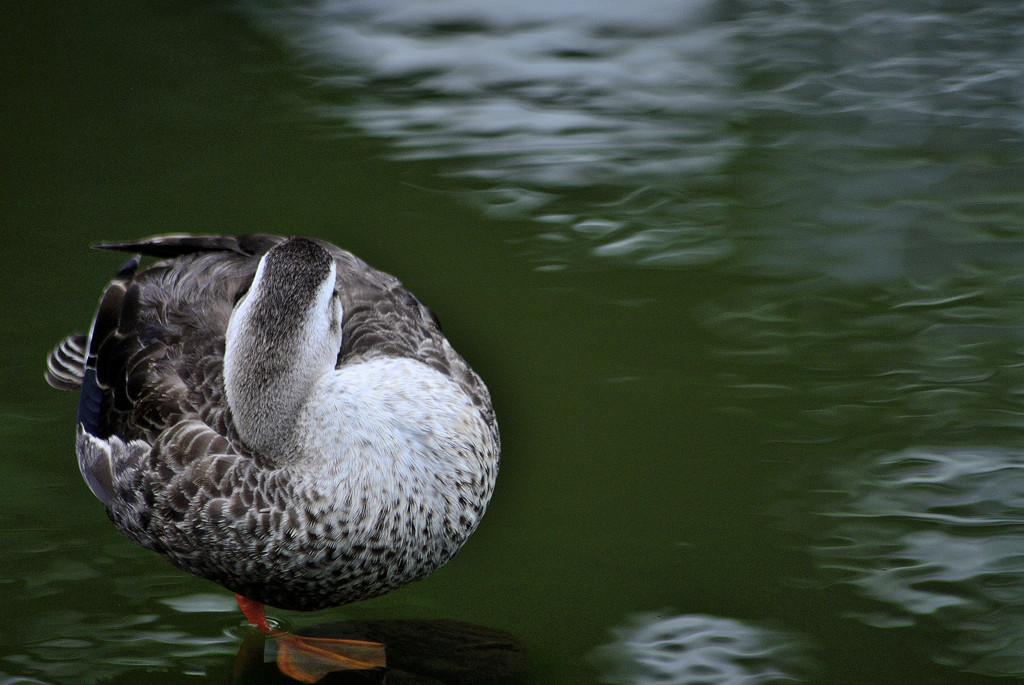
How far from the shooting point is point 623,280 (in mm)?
5219

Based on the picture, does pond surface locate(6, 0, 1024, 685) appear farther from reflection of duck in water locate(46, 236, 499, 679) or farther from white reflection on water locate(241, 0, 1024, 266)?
reflection of duck in water locate(46, 236, 499, 679)

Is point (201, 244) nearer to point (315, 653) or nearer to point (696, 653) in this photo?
point (315, 653)

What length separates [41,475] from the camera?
430cm

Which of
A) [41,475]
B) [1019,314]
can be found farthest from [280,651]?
[1019,314]

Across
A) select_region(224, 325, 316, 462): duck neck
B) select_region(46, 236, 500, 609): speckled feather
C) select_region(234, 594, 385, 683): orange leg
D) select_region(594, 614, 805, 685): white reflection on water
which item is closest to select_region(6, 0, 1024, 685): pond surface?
select_region(594, 614, 805, 685): white reflection on water

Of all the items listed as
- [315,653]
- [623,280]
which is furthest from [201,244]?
[623,280]

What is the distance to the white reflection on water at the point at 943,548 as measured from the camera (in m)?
3.55

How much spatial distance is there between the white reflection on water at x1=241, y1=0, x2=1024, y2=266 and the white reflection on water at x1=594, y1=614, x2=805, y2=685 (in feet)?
6.79

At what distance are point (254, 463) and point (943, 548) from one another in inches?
89.6

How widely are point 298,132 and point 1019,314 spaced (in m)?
3.81

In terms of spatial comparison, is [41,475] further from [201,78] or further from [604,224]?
[201,78]

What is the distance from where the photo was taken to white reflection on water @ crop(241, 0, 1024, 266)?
5.53 m

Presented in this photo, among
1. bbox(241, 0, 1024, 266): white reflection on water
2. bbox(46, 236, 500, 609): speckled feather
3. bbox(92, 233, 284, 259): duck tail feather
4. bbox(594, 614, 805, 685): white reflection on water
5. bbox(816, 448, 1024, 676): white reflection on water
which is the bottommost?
bbox(594, 614, 805, 685): white reflection on water

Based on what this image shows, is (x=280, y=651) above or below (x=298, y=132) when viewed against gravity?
below
